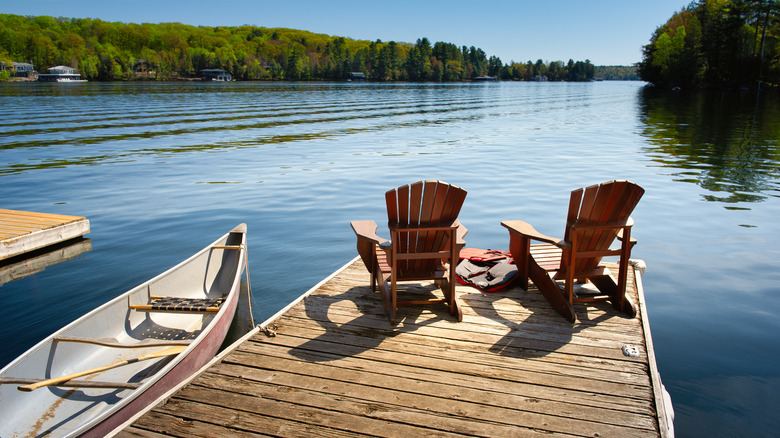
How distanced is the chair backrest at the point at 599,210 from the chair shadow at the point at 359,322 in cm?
134

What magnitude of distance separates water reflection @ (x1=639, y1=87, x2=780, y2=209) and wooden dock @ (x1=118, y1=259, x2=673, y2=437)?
31.1 feet

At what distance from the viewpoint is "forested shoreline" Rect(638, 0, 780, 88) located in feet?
201

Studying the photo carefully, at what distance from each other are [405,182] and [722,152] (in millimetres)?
13207

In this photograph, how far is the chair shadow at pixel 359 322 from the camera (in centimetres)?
386

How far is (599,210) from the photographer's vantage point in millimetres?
4168

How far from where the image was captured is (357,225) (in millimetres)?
4699

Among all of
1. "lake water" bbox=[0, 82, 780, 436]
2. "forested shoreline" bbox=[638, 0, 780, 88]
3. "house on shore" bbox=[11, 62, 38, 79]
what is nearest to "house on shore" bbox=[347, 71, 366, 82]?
"house on shore" bbox=[11, 62, 38, 79]

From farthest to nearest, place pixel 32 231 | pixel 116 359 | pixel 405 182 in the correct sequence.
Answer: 1. pixel 405 182
2. pixel 32 231
3. pixel 116 359

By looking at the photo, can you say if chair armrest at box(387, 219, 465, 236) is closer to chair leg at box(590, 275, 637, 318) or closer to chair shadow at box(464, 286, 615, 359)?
chair shadow at box(464, 286, 615, 359)

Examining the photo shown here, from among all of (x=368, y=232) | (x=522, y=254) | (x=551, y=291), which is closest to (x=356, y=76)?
(x=522, y=254)

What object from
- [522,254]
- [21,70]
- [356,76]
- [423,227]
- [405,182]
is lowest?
[405,182]

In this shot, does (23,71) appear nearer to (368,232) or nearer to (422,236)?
(368,232)

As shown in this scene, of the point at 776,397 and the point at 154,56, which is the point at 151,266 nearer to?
the point at 776,397

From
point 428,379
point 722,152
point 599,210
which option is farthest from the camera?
point 722,152
